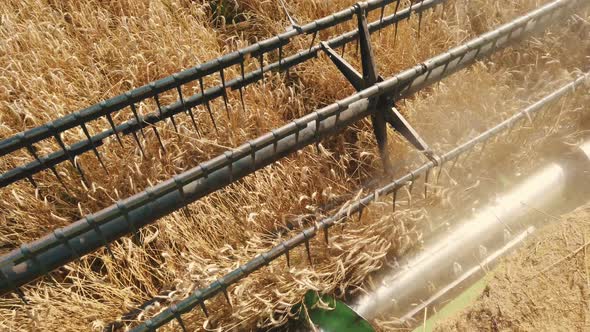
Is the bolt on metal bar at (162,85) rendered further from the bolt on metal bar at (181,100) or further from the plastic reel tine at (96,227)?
the plastic reel tine at (96,227)

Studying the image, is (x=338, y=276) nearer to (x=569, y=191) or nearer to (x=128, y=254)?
(x=128, y=254)

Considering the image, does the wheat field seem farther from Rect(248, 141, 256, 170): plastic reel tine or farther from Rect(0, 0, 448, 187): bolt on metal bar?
Rect(248, 141, 256, 170): plastic reel tine

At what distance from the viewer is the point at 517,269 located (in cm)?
222

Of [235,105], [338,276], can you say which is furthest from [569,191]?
[235,105]

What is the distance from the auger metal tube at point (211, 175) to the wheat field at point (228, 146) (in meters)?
0.50

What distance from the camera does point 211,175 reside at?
1706mm

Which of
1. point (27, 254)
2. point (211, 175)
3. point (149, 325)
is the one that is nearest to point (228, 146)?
point (211, 175)

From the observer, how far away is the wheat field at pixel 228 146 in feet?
6.98

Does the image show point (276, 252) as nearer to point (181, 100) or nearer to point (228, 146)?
point (181, 100)

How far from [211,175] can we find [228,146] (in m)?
1.00

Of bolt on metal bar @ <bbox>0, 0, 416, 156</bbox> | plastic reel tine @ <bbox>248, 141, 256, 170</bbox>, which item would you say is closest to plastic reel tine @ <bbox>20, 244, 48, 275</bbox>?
bolt on metal bar @ <bbox>0, 0, 416, 156</bbox>

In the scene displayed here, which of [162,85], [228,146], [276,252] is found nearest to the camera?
[276,252]

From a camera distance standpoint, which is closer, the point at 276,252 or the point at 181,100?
the point at 276,252

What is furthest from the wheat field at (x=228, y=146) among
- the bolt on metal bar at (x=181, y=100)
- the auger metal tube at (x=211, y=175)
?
the auger metal tube at (x=211, y=175)
